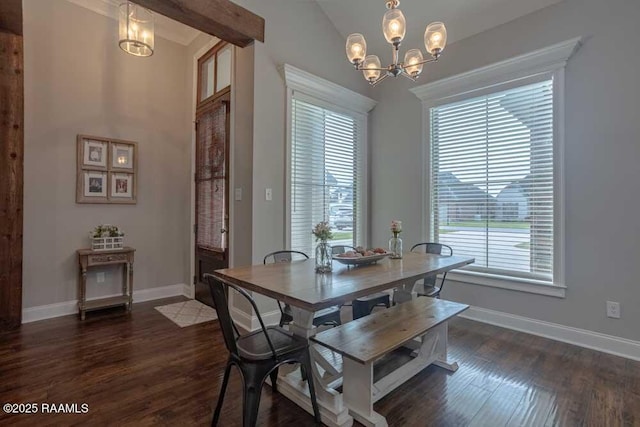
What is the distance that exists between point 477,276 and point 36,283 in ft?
15.5

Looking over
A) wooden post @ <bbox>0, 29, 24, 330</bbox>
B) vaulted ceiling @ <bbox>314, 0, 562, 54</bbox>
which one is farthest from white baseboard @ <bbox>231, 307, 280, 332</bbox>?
vaulted ceiling @ <bbox>314, 0, 562, 54</bbox>

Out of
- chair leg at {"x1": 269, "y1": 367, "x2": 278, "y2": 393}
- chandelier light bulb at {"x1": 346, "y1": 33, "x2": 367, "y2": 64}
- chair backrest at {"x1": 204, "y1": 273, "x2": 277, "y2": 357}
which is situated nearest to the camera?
chair backrest at {"x1": 204, "y1": 273, "x2": 277, "y2": 357}

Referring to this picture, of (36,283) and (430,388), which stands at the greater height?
(36,283)

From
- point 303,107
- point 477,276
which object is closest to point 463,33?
point 303,107

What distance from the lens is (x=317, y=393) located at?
188 centimetres

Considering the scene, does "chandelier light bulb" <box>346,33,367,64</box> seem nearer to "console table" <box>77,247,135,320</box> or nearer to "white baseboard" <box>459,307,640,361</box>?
"white baseboard" <box>459,307,640,361</box>

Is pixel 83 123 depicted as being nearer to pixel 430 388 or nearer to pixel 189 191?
pixel 189 191

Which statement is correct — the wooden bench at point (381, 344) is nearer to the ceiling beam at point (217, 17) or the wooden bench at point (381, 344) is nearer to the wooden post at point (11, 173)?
the ceiling beam at point (217, 17)

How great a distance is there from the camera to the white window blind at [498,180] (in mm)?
3102

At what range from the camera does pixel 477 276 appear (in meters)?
3.52

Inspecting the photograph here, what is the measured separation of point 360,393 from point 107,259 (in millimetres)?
3200

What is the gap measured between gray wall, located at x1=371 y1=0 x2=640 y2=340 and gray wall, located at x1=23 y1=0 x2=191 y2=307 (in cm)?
405

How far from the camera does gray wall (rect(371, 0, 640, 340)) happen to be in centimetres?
266

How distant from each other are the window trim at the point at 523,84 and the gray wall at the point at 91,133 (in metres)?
3.37
